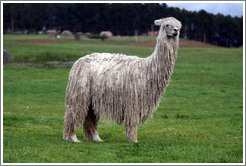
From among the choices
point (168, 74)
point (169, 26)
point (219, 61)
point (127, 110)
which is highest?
point (169, 26)

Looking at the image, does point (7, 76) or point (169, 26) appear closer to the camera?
point (169, 26)

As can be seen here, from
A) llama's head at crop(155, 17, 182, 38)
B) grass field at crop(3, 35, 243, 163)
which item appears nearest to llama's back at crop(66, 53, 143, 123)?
grass field at crop(3, 35, 243, 163)

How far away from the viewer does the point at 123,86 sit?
413 inches

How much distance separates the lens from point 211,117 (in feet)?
52.4

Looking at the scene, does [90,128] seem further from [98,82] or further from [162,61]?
[162,61]

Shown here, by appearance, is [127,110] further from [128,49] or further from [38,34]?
[38,34]

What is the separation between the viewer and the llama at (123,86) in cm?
1038

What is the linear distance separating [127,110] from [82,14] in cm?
3644

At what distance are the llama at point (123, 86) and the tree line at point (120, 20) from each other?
21.2 metres

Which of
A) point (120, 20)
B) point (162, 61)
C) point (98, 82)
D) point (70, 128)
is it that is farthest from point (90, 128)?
point (120, 20)

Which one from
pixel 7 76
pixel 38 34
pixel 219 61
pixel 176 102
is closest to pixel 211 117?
pixel 176 102

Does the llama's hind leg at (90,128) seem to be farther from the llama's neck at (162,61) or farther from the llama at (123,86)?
the llama's neck at (162,61)

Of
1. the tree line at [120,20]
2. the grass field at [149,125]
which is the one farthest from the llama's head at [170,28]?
the tree line at [120,20]

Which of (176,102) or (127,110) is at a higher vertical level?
(127,110)
